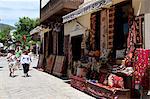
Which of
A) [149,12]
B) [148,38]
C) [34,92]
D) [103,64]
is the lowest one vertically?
[34,92]

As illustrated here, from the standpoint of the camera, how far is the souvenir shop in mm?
10367

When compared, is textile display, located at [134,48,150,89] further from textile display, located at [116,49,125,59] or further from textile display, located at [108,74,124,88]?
textile display, located at [116,49,125,59]

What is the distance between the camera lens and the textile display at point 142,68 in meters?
9.90

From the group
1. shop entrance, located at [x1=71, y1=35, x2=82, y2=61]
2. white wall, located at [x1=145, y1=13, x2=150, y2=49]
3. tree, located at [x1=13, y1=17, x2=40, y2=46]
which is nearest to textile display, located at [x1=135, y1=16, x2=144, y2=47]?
white wall, located at [x1=145, y1=13, x2=150, y2=49]

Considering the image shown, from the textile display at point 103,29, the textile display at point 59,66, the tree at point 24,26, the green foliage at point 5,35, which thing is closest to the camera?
the textile display at point 103,29

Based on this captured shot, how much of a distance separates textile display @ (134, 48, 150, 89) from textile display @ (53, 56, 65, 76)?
10607 mm

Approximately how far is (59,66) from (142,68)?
11.4 metres

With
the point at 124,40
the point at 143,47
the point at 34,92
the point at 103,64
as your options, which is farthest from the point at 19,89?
the point at 143,47

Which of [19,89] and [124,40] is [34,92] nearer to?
[19,89]

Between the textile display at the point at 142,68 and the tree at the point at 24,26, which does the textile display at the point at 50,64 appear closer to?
the textile display at the point at 142,68

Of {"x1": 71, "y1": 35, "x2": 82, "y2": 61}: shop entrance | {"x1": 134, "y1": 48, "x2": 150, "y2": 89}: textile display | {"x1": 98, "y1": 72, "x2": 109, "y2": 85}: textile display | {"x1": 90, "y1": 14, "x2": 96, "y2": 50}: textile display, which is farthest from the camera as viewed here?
{"x1": 71, "y1": 35, "x2": 82, "y2": 61}: shop entrance

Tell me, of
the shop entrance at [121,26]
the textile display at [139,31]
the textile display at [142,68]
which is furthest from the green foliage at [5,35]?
the textile display at [142,68]

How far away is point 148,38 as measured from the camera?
34.3ft

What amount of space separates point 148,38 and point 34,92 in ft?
17.6
